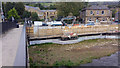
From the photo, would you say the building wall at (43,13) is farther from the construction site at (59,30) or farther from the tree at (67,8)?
the construction site at (59,30)

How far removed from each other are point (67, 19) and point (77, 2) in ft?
14.2

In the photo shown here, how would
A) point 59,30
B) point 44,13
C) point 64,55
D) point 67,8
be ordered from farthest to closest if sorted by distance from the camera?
point 44,13 < point 67,8 < point 59,30 < point 64,55

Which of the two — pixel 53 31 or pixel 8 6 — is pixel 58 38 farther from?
pixel 8 6

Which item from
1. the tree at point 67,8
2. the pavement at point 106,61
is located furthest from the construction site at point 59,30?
the tree at point 67,8

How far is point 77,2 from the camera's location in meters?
34.6

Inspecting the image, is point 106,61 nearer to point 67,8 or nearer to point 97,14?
point 97,14

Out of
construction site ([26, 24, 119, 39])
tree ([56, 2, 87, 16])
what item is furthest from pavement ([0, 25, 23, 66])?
tree ([56, 2, 87, 16])

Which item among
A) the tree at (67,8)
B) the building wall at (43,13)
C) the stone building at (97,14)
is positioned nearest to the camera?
the stone building at (97,14)

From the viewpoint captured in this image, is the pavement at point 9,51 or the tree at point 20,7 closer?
the pavement at point 9,51

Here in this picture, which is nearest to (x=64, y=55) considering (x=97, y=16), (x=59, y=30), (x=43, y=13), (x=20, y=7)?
(x=59, y=30)

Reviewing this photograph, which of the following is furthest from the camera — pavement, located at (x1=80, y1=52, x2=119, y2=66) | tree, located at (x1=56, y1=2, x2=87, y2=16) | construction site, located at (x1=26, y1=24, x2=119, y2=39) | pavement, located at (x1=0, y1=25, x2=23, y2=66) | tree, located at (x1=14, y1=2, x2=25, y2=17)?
tree, located at (x1=14, y1=2, x2=25, y2=17)

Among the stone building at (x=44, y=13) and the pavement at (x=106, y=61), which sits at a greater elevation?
the stone building at (x=44, y=13)

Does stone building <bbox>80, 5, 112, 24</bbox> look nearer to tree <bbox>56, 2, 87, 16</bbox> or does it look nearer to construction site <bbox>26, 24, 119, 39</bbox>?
tree <bbox>56, 2, 87, 16</bbox>

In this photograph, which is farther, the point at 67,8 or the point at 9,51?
the point at 67,8
